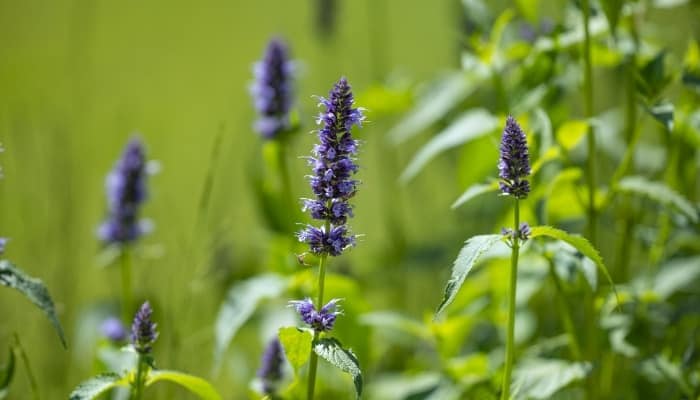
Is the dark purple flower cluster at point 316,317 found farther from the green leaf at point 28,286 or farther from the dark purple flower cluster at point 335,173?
the green leaf at point 28,286

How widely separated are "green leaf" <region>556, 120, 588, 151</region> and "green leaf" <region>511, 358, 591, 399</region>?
0.28m

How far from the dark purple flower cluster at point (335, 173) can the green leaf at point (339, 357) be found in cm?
9

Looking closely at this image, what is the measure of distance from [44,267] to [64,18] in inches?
52.6

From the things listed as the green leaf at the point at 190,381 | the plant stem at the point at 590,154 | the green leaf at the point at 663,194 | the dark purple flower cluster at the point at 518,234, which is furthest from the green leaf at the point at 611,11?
the green leaf at the point at 190,381

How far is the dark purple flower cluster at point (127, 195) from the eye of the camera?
56.7 inches

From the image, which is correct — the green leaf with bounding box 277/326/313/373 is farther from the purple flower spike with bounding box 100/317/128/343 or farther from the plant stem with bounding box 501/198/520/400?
the purple flower spike with bounding box 100/317/128/343

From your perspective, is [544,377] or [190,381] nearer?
[190,381]

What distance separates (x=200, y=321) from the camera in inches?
79.9

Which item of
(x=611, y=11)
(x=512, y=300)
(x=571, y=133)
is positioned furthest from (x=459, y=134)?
(x=512, y=300)

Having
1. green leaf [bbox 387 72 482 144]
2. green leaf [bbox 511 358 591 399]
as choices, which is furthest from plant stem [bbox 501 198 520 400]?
green leaf [bbox 387 72 482 144]

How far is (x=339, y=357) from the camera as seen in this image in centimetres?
80

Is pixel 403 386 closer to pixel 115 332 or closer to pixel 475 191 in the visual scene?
pixel 115 332

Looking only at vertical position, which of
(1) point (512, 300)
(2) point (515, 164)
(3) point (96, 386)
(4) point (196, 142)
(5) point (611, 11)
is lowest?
(3) point (96, 386)

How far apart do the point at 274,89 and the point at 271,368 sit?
46cm
